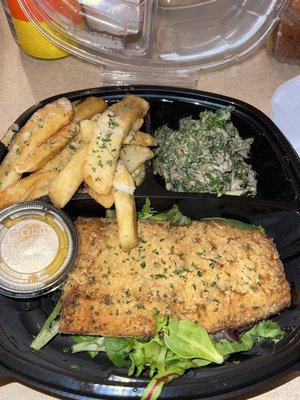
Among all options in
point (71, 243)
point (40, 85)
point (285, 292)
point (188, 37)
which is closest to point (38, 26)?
point (40, 85)

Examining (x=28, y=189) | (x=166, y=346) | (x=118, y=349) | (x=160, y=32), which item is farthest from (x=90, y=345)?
(x=160, y=32)

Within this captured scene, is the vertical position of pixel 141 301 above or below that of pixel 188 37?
below

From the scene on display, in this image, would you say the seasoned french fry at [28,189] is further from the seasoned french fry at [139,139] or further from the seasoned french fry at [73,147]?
the seasoned french fry at [139,139]

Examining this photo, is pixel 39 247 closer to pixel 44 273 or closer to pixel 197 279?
pixel 44 273

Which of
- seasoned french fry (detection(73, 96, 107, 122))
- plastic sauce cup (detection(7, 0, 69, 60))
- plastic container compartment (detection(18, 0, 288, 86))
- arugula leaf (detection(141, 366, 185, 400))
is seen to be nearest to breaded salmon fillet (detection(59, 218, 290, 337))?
arugula leaf (detection(141, 366, 185, 400))

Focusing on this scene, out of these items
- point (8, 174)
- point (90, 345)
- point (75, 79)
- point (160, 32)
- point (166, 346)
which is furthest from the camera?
point (75, 79)

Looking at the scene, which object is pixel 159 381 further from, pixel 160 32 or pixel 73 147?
pixel 160 32
